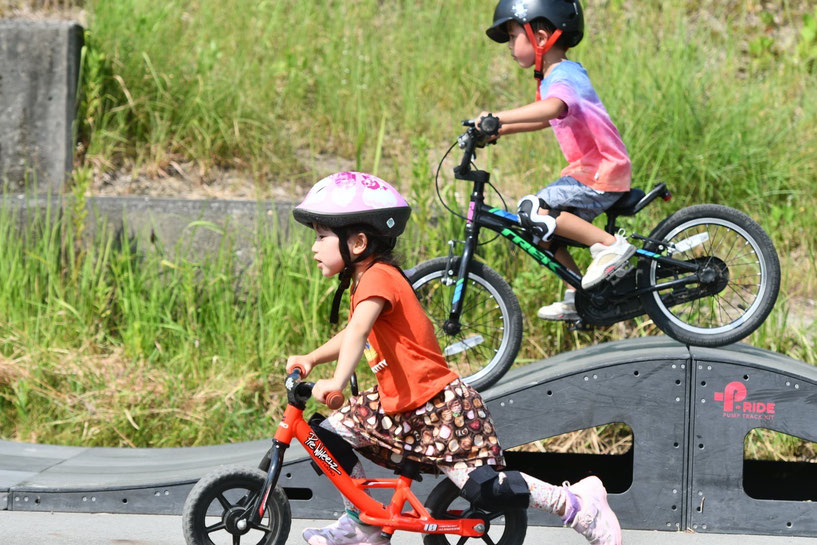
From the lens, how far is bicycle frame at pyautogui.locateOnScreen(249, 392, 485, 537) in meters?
3.19

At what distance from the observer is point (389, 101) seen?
7629 millimetres

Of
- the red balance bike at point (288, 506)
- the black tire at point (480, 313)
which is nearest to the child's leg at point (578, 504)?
the red balance bike at point (288, 506)

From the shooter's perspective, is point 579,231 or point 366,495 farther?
point 579,231

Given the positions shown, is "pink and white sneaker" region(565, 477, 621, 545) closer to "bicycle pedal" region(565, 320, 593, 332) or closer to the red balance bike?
the red balance bike

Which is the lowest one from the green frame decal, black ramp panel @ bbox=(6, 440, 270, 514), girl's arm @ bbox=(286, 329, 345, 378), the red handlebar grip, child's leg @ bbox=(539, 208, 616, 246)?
black ramp panel @ bbox=(6, 440, 270, 514)

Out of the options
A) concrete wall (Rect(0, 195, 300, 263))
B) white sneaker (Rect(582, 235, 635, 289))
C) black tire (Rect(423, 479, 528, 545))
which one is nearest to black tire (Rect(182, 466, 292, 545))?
black tire (Rect(423, 479, 528, 545))

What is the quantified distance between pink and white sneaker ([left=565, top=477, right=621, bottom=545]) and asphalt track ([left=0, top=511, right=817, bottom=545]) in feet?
2.04

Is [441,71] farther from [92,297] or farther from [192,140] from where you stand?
[92,297]

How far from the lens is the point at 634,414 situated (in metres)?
4.18

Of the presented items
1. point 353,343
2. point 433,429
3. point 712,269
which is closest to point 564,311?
point 712,269

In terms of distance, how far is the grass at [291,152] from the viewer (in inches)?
223

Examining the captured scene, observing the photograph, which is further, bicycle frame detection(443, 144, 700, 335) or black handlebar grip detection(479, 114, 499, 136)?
bicycle frame detection(443, 144, 700, 335)

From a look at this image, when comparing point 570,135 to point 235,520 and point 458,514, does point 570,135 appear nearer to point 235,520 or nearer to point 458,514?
point 458,514

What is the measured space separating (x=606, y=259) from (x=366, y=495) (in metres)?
1.80
